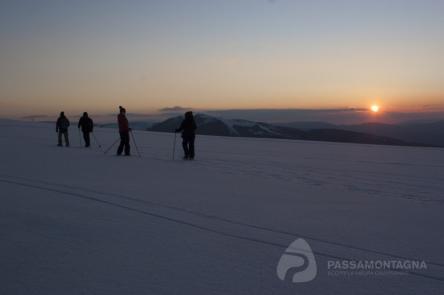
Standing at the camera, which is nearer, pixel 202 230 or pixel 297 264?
pixel 297 264

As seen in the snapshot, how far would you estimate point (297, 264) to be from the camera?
17.4 ft

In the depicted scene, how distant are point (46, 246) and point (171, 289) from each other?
203 centimetres

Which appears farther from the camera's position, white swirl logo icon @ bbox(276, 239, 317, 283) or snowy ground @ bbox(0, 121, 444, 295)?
white swirl logo icon @ bbox(276, 239, 317, 283)

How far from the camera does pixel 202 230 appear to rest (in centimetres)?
660

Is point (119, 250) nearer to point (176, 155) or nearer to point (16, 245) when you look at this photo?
point (16, 245)

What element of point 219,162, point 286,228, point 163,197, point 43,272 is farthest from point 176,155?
point 43,272

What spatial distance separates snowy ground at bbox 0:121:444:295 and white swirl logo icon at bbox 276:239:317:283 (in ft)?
0.36

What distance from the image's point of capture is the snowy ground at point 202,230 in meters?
4.71

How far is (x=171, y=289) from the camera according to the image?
4477 millimetres

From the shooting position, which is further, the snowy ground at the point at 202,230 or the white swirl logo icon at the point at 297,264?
the white swirl logo icon at the point at 297,264

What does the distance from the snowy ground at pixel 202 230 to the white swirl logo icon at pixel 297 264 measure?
4.3 inches

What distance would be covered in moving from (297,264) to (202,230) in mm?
1770

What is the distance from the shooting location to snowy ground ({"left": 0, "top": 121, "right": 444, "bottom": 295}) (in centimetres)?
471

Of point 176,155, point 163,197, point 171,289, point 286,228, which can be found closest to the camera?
point 171,289
